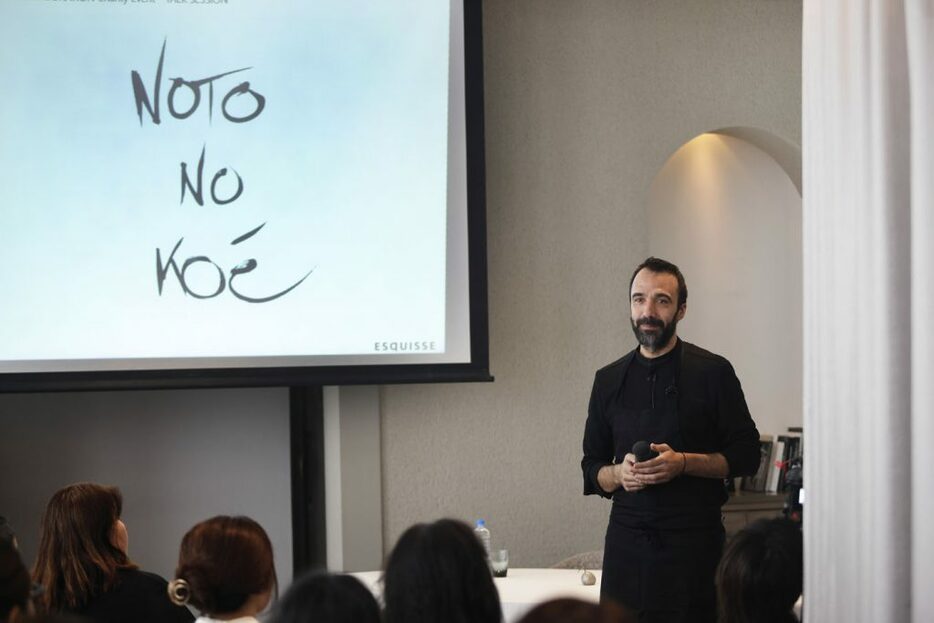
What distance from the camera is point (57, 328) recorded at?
409 cm

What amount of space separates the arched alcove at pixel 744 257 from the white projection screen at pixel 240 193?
1496 mm

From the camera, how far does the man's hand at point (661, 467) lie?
277 centimetres

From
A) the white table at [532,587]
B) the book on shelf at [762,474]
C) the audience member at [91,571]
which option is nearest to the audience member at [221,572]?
the audience member at [91,571]

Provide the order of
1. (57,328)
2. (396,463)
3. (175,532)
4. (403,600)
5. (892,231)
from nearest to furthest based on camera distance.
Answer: (403,600), (892,231), (57,328), (396,463), (175,532)

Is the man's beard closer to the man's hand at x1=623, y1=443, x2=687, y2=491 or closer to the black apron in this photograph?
the black apron

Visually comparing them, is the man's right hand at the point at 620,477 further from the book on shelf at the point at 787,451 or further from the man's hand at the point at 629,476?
the book on shelf at the point at 787,451

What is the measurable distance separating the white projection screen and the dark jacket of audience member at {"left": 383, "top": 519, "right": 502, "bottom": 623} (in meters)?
2.46

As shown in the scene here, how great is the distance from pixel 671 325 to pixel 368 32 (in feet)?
6.41

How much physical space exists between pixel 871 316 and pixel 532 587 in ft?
5.67

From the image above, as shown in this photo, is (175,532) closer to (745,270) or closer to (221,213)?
(221,213)

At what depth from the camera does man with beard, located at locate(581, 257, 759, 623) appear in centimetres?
280

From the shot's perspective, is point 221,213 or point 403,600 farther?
point 221,213

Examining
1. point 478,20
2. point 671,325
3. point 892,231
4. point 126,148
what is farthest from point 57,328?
point 892,231

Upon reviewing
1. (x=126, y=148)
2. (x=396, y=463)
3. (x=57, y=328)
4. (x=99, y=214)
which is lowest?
(x=396, y=463)
